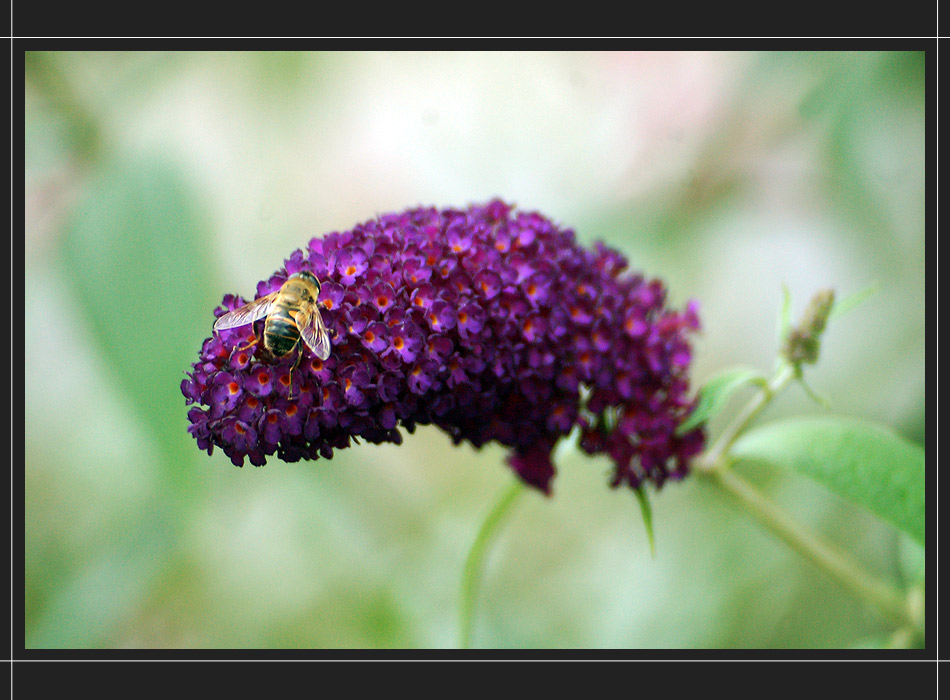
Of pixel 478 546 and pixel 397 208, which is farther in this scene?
pixel 397 208

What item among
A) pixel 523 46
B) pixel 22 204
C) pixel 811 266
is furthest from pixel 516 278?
pixel 811 266

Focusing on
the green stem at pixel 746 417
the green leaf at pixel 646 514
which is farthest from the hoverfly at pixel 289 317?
the green stem at pixel 746 417

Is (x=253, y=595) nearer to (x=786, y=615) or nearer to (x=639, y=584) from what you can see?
(x=639, y=584)

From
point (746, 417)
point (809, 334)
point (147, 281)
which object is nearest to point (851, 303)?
point (809, 334)

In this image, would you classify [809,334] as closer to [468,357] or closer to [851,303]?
[851,303]

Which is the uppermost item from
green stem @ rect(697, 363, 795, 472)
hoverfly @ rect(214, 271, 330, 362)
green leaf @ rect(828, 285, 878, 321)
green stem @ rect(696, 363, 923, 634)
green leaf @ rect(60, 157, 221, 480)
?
green leaf @ rect(60, 157, 221, 480)

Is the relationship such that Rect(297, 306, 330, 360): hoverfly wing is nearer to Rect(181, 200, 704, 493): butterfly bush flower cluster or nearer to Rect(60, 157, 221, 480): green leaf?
Rect(181, 200, 704, 493): butterfly bush flower cluster

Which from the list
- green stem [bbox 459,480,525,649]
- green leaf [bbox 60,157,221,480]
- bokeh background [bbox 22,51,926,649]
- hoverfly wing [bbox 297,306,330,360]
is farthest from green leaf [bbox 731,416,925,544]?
green leaf [bbox 60,157,221,480]

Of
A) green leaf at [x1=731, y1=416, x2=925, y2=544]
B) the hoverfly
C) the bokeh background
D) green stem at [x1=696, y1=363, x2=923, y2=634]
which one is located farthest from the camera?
the bokeh background
